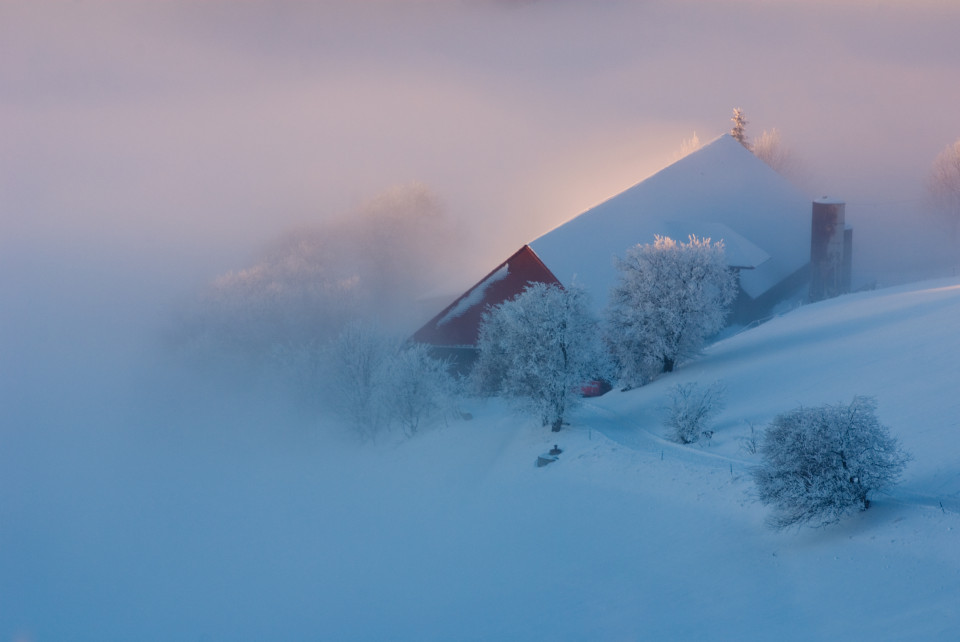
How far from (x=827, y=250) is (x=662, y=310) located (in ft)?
55.2

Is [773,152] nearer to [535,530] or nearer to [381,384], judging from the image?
[381,384]

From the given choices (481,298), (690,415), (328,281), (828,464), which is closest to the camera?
(828,464)

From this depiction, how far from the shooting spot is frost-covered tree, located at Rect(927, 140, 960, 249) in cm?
5928

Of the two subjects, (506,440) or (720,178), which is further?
(720,178)

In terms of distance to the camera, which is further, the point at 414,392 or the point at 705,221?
the point at 705,221

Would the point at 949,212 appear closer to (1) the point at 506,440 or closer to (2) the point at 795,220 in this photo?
(2) the point at 795,220

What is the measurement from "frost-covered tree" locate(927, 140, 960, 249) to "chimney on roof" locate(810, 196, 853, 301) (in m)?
22.4

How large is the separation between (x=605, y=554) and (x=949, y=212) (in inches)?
2196

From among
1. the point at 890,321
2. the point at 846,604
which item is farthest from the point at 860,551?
the point at 890,321

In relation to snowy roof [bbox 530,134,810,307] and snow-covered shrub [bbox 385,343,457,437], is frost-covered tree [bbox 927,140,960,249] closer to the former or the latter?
snowy roof [bbox 530,134,810,307]

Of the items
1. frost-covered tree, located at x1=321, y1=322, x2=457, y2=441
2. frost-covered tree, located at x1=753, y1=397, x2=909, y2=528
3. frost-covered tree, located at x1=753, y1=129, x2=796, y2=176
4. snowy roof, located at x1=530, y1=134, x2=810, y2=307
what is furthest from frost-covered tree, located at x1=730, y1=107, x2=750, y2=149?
frost-covered tree, located at x1=753, y1=397, x2=909, y2=528

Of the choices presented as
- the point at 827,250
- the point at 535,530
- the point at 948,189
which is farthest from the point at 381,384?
the point at 948,189

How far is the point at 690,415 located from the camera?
22.3 meters

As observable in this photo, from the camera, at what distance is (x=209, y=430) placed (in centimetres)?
4175
